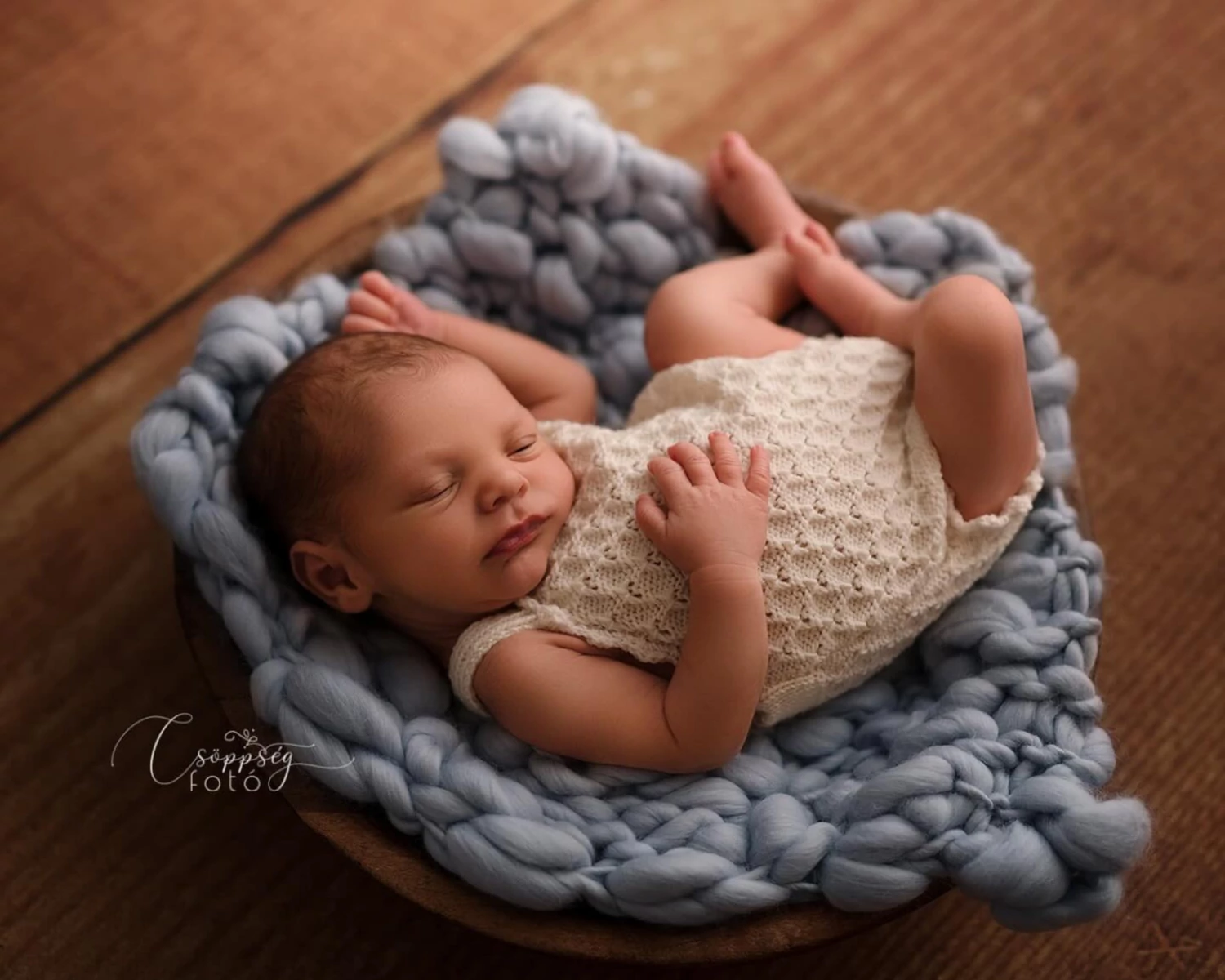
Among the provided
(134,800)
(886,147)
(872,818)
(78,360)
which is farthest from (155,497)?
(886,147)

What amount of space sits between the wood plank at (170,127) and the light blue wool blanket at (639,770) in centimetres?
31

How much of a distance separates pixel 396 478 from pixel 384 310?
21 cm

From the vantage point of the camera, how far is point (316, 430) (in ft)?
2.66

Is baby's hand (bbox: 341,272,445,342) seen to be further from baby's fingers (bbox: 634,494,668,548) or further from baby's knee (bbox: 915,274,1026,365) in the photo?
baby's knee (bbox: 915,274,1026,365)

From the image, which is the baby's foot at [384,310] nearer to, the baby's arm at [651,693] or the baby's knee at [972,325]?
the baby's arm at [651,693]

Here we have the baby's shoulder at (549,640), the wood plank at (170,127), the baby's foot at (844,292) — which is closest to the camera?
the baby's shoulder at (549,640)

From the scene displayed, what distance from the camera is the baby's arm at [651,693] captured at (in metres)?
0.78

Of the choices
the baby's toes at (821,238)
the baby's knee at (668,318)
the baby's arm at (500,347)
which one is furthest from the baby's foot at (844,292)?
the baby's arm at (500,347)

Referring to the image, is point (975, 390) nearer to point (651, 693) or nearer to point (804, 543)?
point (804, 543)

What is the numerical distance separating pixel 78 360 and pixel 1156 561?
108cm

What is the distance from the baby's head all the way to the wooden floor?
0.90ft

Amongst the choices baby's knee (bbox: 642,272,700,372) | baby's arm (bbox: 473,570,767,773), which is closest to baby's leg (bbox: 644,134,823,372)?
baby's knee (bbox: 642,272,700,372)

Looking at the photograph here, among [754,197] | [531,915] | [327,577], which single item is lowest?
[531,915]

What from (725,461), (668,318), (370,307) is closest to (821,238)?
(668,318)
